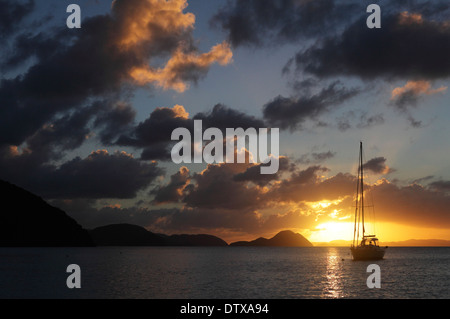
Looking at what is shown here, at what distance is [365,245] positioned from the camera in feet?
379

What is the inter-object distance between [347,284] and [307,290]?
11262 mm
